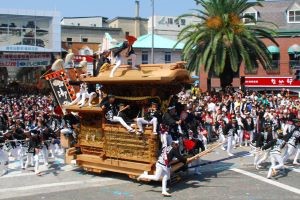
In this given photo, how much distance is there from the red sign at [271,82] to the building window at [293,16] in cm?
628

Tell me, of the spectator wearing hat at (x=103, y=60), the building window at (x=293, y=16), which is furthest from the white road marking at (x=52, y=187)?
the building window at (x=293, y=16)

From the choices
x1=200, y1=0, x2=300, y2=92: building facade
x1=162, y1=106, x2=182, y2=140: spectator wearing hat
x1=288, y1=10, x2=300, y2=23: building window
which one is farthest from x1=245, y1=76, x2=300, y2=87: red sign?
x1=162, y1=106, x2=182, y2=140: spectator wearing hat

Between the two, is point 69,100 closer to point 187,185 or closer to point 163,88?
point 163,88

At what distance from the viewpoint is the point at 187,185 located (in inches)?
554

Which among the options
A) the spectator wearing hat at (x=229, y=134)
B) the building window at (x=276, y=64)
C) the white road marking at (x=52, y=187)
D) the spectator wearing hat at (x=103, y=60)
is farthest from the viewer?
the building window at (x=276, y=64)

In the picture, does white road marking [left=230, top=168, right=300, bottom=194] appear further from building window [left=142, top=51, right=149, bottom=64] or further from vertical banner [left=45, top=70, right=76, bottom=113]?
building window [left=142, top=51, right=149, bottom=64]

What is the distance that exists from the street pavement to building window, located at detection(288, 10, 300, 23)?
31568mm

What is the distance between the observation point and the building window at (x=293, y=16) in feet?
147

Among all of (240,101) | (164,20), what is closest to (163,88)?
(240,101)

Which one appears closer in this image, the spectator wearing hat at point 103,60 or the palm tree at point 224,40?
the spectator wearing hat at point 103,60

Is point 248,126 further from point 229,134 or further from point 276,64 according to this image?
point 276,64

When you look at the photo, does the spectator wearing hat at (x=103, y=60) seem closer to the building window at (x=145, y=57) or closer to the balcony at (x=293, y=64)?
the balcony at (x=293, y=64)

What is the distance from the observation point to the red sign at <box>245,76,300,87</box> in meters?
42.8

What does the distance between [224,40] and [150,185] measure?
18.0 meters
